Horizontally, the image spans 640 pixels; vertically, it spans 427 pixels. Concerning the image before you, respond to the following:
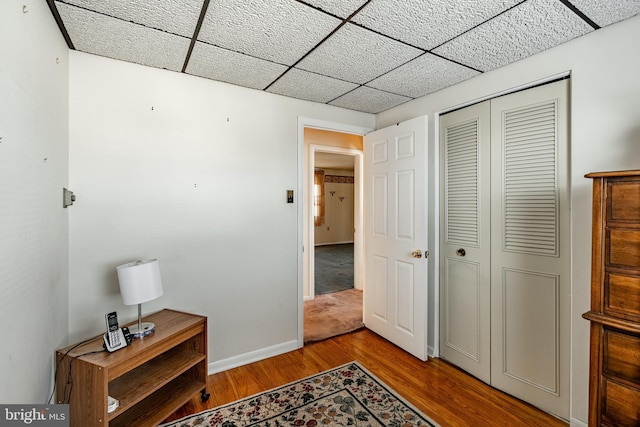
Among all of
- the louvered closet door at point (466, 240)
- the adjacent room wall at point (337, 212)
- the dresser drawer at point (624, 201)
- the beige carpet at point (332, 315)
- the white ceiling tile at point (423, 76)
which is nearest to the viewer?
the dresser drawer at point (624, 201)

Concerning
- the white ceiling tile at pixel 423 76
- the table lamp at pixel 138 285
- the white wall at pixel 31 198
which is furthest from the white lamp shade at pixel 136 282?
the white ceiling tile at pixel 423 76

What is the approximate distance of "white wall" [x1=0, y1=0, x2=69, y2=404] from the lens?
40.7 inches

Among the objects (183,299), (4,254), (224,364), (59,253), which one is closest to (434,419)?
(224,364)

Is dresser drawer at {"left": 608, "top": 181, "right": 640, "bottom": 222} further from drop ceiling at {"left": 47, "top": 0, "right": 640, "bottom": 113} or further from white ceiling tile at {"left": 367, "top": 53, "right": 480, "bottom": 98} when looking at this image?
white ceiling tile at {"left": 367, "top": 53, "right": 480, "bottom": 98}

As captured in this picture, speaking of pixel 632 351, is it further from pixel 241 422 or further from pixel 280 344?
pixel 280 344

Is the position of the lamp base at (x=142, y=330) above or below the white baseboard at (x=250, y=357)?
above

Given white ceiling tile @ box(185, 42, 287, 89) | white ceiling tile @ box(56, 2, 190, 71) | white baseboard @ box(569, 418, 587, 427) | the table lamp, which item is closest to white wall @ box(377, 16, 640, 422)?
white baseboard @ box(569, 418, 587, 427)

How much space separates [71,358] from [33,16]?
1.63m

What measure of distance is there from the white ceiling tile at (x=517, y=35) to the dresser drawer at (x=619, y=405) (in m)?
1.76

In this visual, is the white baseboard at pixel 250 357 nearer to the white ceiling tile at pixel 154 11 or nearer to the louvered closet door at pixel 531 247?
the louvered closet door at pixel 531 247

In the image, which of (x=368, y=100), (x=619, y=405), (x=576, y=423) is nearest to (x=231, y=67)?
(x=368, y=100)

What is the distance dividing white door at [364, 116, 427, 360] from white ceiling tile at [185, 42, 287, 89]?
1.24 metres

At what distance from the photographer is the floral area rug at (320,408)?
180 centimetres

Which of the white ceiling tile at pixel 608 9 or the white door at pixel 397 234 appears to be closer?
the white ceiling tile at pixel 608 9
